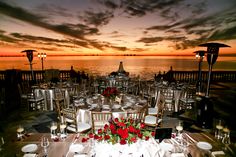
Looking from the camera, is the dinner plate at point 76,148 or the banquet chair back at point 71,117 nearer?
the dinner plate at point 76,148

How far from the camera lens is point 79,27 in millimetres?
9922

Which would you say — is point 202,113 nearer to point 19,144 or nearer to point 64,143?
point 64,143

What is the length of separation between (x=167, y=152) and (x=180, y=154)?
157 millimetres

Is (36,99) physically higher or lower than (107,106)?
lower

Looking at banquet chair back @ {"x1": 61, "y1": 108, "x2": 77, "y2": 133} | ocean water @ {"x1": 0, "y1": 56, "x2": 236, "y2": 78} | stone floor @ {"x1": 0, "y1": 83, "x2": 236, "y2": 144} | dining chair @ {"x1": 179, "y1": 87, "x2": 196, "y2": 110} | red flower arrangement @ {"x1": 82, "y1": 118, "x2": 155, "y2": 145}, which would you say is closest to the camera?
red flower arrangement @ {"x1": 82, "y1": 118, "x2": 155, "y2": 145}

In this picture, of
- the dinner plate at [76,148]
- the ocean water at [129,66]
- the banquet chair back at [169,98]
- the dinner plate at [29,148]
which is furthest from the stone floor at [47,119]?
the ocean water at [129,66]

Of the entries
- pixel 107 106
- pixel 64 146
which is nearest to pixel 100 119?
pixel 107 106

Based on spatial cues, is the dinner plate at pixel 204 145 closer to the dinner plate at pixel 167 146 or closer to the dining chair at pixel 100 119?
the dinner plate at pixel 167 146

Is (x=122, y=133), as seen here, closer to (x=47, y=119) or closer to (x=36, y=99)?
(x=47, y=119)

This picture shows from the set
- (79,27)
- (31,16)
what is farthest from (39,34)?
(79,27)

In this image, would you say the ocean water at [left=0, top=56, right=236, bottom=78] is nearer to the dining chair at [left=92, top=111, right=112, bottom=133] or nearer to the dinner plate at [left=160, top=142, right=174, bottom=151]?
the dining chair at [left=92, top=111, right=112, bottom=133]

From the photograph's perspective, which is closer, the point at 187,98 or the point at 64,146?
the point at 64,146

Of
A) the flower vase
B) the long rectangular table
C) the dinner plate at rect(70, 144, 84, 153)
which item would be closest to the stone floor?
the long rectangular table

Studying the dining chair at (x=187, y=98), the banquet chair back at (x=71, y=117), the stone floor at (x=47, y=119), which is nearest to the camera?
the banquet chair back at (x=71, y=117)
